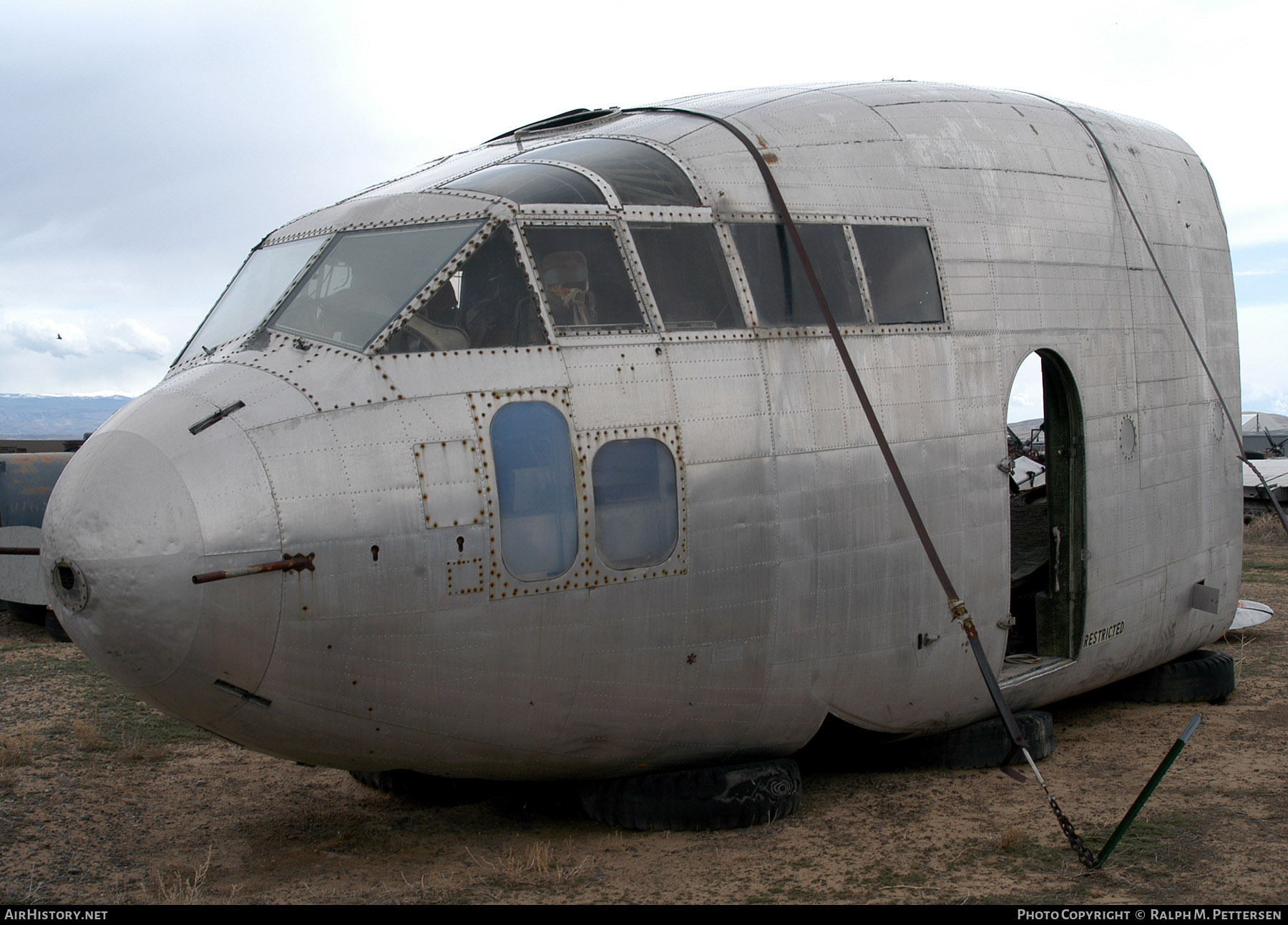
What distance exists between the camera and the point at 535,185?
6203mm

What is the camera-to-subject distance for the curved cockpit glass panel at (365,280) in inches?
226

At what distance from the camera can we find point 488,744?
5.80 metres

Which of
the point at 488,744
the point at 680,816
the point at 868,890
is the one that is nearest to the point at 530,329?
the point at 488,744

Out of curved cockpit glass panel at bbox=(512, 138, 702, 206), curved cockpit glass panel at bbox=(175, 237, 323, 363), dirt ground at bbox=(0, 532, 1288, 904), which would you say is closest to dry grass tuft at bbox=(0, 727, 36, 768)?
dirt ground at bbox=(0, 532, 1288, 904)

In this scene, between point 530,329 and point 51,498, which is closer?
point 51,498

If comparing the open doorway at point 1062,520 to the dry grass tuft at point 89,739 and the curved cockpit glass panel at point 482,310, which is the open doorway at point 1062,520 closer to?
the curved cockpit glass panel at point 482,310

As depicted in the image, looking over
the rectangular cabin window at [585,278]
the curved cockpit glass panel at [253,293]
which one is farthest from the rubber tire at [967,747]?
the curved cockpit glass panel at [253,293]

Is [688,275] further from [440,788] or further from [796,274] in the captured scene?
[440,788]

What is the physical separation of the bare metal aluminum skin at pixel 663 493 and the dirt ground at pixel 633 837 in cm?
58

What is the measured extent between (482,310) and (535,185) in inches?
35.7

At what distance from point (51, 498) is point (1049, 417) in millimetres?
6604

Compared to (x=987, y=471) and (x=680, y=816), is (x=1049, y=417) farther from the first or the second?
(x=680, y=816)

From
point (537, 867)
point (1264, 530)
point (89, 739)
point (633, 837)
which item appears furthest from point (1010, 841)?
point (1264, 530)

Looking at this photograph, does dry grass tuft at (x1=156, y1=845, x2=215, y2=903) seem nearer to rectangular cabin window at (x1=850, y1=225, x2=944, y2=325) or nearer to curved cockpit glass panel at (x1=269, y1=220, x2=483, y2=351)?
curved cockpit glass panel at (x1=269, y1=220, x2=483, y2=351)
